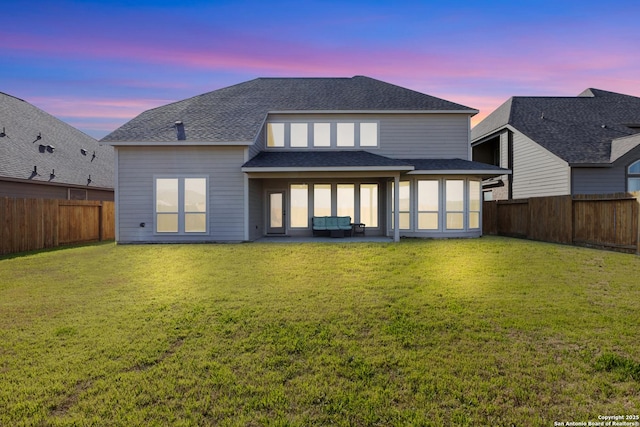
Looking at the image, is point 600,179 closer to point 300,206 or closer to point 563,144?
point 563,144

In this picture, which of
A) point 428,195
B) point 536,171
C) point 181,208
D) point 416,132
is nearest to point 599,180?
point 536,171

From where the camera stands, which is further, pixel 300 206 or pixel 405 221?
pixel 300 206

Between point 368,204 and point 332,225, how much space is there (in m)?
2.04

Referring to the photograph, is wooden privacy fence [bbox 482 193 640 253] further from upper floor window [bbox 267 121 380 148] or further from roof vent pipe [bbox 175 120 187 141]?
roof vent pipe [bbox 175 120 187 141]

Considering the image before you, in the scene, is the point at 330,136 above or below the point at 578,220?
above

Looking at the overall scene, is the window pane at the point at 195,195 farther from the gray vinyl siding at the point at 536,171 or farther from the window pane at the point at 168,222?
the gray vinyl siding at the point at 536,171

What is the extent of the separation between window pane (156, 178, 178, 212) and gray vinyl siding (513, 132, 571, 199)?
16.8 meters

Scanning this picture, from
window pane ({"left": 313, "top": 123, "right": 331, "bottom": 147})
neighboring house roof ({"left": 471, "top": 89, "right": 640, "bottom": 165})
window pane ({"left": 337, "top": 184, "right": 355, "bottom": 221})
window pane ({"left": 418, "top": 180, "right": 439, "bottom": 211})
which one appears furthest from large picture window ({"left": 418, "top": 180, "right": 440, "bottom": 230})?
neighboring house roof ({"left": 471, "top": 89, "right": 640, "bottom": 165})

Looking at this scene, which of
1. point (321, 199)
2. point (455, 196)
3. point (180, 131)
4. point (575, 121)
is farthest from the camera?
point (575, 121)

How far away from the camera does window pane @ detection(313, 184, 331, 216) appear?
16.4 metres

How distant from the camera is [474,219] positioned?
15.5 metres

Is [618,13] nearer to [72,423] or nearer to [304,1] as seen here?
[304,1]

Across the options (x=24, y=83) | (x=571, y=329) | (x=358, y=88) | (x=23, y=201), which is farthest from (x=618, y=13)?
(x=24, y=83)

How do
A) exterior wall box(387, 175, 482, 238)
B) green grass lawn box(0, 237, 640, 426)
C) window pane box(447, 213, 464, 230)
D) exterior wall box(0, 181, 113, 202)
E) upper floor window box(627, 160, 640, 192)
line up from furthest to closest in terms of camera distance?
upper floor window box(627, 160, 640, 192) < exterior wall box(0, 181, 113, 202) < window pane box(447, 213, 464, 230) < exterior wall box(387, 175, 482, 238) < green grass lawn box(0, 237, 640, 426)
